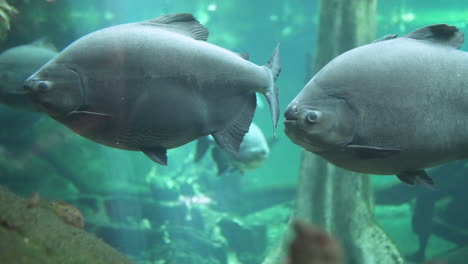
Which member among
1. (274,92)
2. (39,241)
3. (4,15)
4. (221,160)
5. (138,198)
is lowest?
(138,198)

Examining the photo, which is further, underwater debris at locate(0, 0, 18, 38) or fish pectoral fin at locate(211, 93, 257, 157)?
underwater debris at locate(0, 0, 18, 38)

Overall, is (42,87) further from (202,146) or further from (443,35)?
(202,146)

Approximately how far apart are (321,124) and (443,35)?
106 cm

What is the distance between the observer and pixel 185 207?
38.0ft

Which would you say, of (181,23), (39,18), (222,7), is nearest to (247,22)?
(222,7)

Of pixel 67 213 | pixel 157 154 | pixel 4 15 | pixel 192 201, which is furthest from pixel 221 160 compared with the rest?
pixel 192 201

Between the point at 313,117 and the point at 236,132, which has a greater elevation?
the point at 313,117

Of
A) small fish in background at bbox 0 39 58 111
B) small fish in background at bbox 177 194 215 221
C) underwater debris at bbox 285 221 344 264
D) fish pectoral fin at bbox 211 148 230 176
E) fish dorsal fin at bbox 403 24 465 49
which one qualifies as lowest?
small fish in background at bbox 177 194 215 221

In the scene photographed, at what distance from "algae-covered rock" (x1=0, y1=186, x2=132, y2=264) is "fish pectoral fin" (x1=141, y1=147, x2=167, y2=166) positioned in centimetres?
89

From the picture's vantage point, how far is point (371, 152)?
1791 millimetres

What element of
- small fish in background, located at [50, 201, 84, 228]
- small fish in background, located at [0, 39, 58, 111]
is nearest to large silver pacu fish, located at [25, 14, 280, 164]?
small fish in background, located at [50, 201, 84, 228]

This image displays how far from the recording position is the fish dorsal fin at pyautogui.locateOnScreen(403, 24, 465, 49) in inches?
81.6

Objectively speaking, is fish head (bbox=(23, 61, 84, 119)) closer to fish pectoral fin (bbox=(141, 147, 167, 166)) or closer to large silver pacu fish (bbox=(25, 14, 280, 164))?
large silver pacu fish (bbox=(25, 14, 280, 164))

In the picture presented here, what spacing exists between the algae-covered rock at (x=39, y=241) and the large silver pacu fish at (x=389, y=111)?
1.68m
